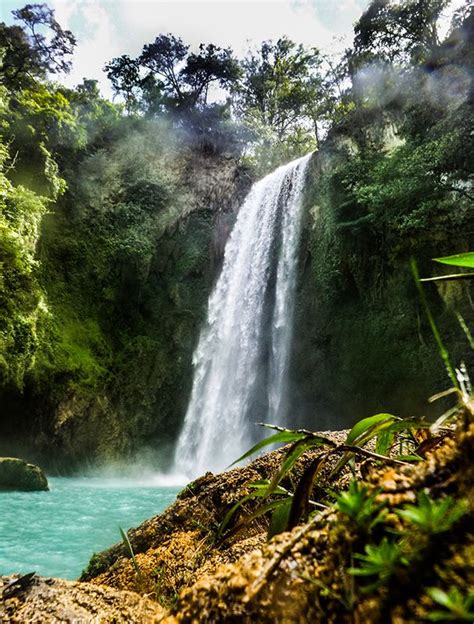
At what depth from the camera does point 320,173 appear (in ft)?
43.5

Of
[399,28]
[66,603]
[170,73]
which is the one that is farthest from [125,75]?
[66,603]

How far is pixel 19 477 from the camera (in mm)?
7734

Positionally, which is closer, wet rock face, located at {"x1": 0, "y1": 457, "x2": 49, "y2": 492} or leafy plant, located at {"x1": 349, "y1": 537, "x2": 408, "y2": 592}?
leafy plant, located at {"x1": 349, "y1": 537, "x2": 408, "y2": 592}

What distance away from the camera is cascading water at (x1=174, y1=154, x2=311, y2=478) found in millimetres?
12547

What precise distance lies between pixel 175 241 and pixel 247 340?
18.2ft

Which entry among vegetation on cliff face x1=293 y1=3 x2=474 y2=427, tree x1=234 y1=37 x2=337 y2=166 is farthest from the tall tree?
vegetation on cliff face x1=293 y1=3 x2=474 y2=427

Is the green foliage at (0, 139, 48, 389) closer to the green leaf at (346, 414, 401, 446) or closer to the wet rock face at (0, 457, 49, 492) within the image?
the wet rock face at (0, 457, 49, 492)

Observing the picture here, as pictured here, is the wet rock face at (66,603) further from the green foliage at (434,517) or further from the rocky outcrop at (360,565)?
the green foliage at (434,517)

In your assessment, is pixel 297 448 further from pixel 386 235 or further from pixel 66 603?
pixel 386 235

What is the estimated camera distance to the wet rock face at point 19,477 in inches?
300

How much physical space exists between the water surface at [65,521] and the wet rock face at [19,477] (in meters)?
0.25

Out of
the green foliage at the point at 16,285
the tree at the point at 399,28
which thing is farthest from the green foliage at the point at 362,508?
the tree at the point at 399,28

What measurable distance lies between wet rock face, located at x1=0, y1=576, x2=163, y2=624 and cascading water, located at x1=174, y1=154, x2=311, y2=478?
10976 millimetres

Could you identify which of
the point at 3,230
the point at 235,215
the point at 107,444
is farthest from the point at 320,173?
the point at 107,444
